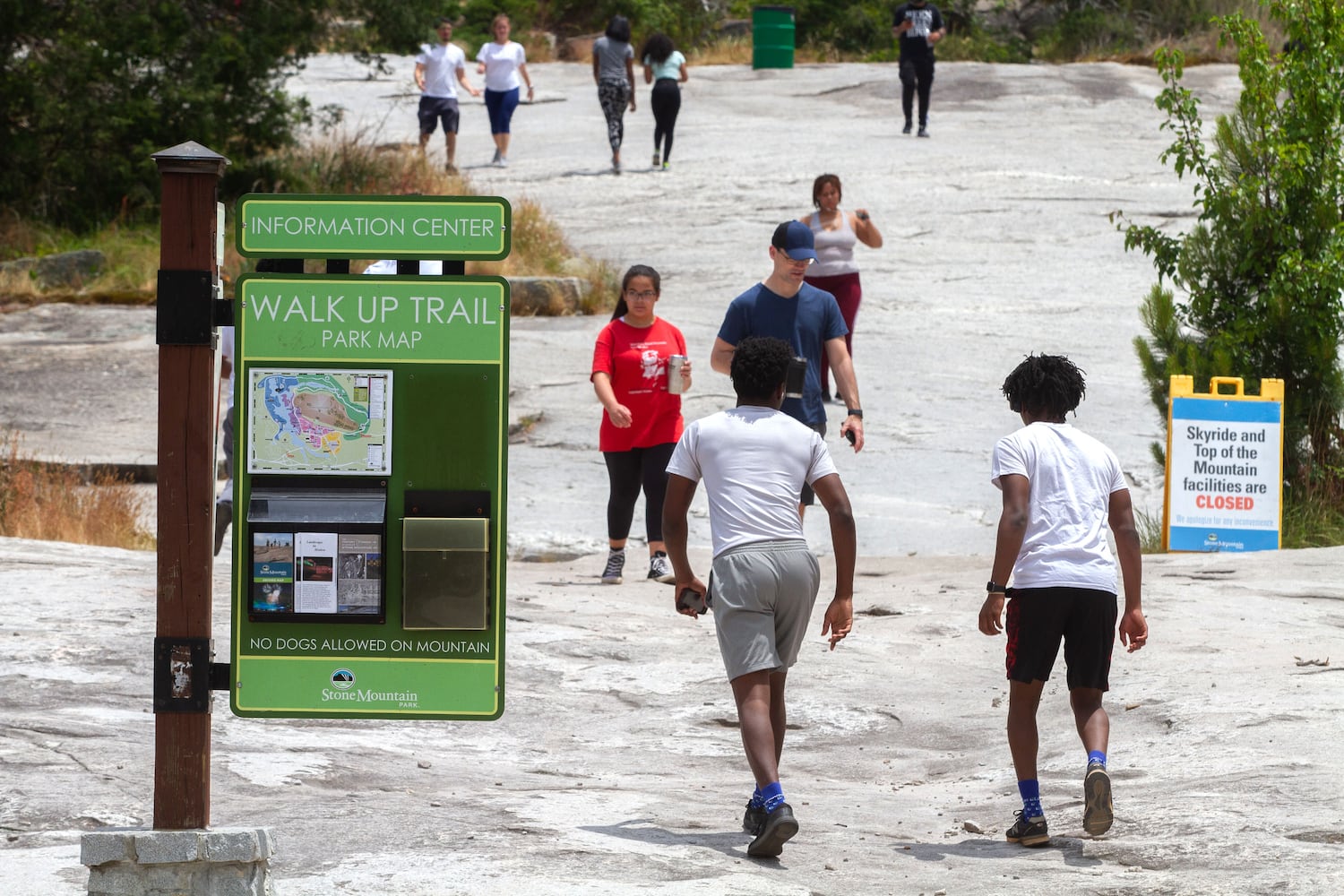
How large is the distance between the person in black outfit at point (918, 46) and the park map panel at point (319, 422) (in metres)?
17.8

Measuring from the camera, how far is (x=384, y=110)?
26266mm

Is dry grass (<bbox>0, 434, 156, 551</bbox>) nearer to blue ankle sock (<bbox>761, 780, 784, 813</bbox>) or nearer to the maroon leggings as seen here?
the maroon leggings

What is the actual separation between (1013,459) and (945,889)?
4.55ft

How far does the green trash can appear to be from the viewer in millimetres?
30125

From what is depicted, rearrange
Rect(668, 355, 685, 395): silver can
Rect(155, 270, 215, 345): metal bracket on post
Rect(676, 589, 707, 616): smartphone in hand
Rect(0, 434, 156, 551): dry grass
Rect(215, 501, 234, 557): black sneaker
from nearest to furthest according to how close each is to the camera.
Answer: Rect(155, 270, 215, 345): metal bracket on post < Rect(676, 589, 707, 616): smartphone in hand < Rect(668, 355, 685, 395): silver can < Rect(215, 501, 234, 557): black sneaker < Rect(0, 434, 156, 551): dry grass

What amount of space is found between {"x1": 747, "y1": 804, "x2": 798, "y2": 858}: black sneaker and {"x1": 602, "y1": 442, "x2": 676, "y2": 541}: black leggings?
4.34m

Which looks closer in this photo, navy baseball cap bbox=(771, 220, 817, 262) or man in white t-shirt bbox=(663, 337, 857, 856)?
man in white t-shirt bbox=(663, 337, 857, 856)

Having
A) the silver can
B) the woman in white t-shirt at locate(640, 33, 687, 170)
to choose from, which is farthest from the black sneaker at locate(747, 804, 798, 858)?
the woman in white t-shirt at locate(640, 33, 687, 170)

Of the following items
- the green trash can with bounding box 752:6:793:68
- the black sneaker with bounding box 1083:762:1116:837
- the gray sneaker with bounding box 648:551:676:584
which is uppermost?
the green trash can with bounding box 752:6:793:68

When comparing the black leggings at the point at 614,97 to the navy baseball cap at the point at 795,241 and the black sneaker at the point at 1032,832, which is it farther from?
the black sneaker at the point at 1032,832

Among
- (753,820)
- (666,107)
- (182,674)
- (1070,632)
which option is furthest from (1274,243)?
(666,107)

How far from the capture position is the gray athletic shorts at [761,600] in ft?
17.9

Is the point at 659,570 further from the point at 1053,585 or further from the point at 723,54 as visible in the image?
the point at 723,54

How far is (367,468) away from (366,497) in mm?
78
